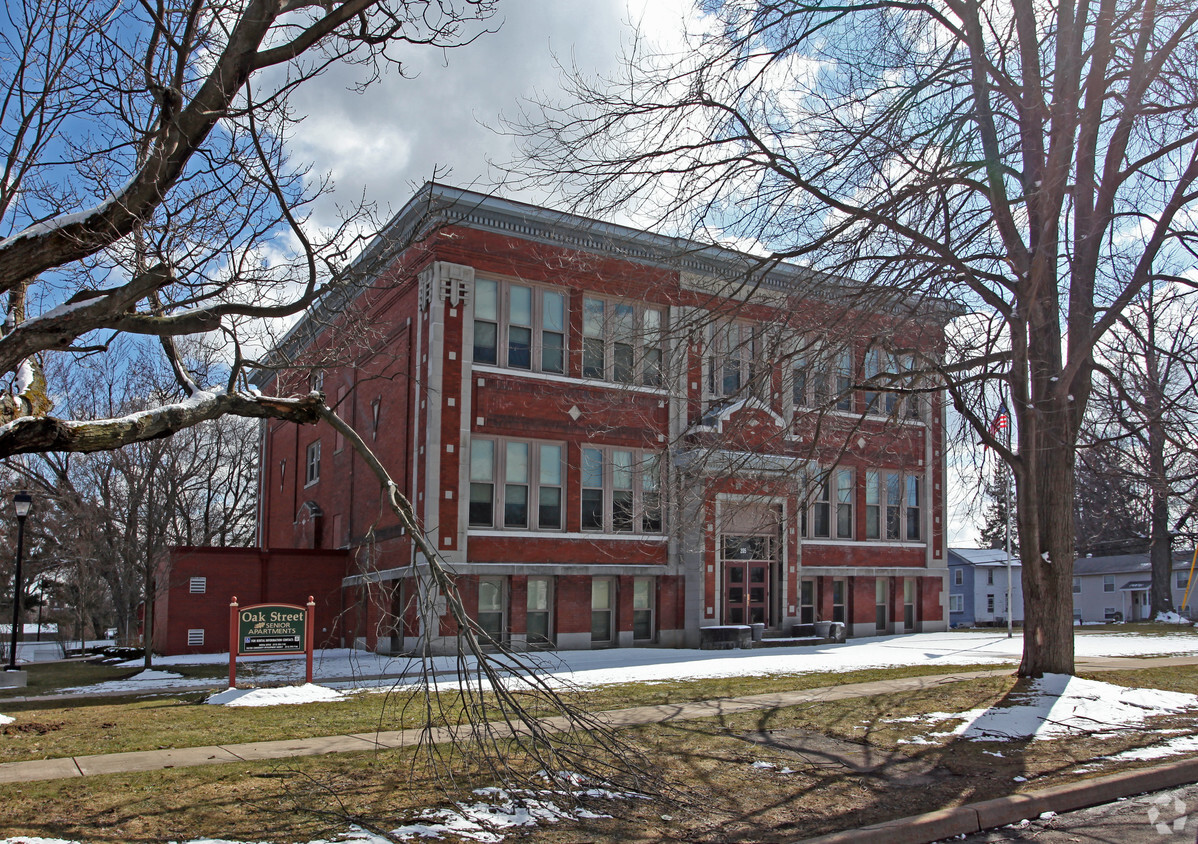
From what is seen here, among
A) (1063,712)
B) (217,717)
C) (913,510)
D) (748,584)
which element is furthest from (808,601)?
(217,717)

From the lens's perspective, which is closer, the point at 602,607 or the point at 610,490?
the point at 602,607

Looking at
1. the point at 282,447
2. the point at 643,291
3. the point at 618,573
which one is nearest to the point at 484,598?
the point at 618,573

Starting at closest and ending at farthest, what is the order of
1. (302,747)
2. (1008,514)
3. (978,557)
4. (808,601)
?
(302,747), (1008,514), (808,601), (978,557)

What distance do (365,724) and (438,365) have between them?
502 inches

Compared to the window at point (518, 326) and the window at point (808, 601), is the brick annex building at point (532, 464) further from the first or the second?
the window at point (808, 601)

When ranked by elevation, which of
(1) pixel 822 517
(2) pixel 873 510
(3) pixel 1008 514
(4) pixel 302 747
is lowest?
(4) pixel 302 747

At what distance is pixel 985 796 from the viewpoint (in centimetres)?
808

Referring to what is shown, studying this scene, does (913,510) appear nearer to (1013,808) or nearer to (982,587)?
(1013,808)

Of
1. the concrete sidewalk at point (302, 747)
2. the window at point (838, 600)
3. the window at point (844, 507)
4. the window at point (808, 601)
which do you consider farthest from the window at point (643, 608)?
the concrete sidewalk at point (302, 747)

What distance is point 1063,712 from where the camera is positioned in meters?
12.0

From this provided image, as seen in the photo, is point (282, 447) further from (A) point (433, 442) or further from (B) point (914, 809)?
(B) point (914, 809)

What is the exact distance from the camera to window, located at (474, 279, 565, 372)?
24.1m

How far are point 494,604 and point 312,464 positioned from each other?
12168mm

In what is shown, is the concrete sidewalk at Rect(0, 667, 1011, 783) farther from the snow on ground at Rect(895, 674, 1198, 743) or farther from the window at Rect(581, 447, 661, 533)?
the window at Rect(581, 447, 661, 533)
